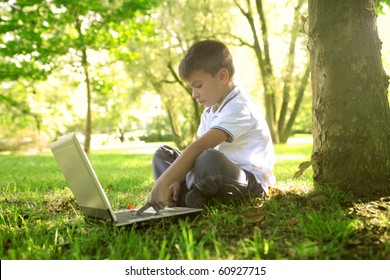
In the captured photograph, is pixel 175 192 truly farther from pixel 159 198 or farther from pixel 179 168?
pixel 159 198

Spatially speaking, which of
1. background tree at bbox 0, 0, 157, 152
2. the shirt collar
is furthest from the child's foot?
background tree at bbox 0, 0, 157, 152

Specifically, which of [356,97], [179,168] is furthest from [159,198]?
[356,97]

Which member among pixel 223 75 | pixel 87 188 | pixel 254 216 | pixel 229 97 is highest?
pixel 223 75

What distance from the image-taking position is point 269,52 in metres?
20.4

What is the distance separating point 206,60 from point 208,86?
0.62ft

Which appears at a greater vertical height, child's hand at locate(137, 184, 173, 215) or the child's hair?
the child's hair

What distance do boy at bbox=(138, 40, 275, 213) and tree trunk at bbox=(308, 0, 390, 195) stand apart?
1.76ft

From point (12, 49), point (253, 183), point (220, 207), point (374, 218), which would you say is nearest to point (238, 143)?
point (253, 183)

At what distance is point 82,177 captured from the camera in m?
2.35

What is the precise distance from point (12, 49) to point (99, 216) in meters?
5.90

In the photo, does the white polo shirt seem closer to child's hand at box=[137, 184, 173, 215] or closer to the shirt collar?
the shirt collar

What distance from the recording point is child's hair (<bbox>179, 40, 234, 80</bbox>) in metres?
3.06

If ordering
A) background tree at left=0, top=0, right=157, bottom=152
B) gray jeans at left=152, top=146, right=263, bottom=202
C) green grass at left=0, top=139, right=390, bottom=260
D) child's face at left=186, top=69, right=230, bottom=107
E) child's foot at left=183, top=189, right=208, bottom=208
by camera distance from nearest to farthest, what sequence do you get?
1. green grass at left=0, top=139, right=390, bottom=260
2. gray jeans at left=152, top=146, right=263, bottom=202
3. child's foot at left=183, top=189, right=208, bottom=208
4. child's face at left=186, top=69, right=230, bottom=107
5. background tree at left=0, top=0, right=157, bottom=152
